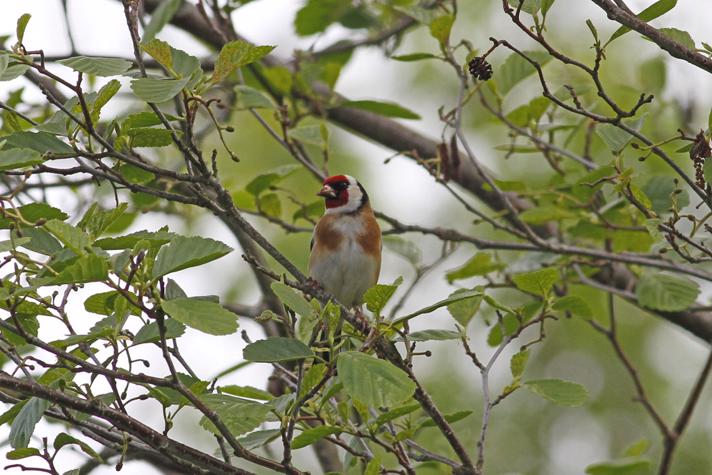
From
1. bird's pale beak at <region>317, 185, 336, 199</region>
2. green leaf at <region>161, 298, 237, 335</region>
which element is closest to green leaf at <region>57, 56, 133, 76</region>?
green leaf at <region>161, 298, 237, 335</region>

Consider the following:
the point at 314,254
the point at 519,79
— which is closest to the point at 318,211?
the point at 314,254

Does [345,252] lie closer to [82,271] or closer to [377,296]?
[377,296]

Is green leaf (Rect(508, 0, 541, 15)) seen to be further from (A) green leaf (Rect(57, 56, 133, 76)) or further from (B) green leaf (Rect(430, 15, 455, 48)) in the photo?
(B) green leaf (Rect(430, 15, 455, 48))

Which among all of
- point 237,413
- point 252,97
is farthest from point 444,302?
point 252,97

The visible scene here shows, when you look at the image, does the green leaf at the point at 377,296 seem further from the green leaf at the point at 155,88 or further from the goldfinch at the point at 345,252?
the goldfinch at the point at 345,252

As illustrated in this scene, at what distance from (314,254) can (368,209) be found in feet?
1.24

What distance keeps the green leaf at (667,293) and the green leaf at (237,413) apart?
205 centimetres

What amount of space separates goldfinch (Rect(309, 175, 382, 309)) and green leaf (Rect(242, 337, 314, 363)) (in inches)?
96.8

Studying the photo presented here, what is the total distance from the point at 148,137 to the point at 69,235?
0.46 metres

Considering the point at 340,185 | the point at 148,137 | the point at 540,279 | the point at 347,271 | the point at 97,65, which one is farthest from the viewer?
the point at 340,185

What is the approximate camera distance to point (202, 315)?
2.33 m

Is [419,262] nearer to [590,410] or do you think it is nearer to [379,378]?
[379,378]

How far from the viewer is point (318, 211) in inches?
183

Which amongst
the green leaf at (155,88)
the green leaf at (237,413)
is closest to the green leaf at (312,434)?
the green leaf at (237,413)
